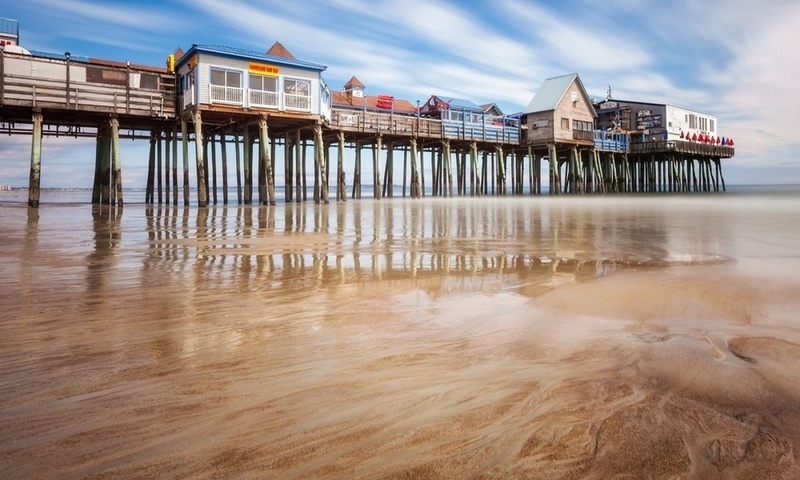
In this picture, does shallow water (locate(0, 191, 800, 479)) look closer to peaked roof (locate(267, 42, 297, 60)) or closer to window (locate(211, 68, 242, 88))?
window (locate(211, 68, 242, 88))

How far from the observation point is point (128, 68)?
76.2ft

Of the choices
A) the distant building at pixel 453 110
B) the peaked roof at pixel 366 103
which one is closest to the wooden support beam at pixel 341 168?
the peaked roof at pixel 366 103

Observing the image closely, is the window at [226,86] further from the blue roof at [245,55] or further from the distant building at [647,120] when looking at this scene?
the distant building at [647,120]

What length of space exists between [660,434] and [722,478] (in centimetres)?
28

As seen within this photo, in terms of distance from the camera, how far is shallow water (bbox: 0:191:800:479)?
1767 mm

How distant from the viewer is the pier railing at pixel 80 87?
20953 millimetres

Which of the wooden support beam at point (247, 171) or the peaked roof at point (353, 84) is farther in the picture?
the peaked roof at point (353, 84)

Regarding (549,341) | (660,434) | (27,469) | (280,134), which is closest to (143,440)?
(27,469)

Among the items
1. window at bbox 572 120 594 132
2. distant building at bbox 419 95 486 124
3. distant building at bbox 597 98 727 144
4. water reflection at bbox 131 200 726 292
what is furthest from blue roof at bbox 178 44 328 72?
distant building at bbox 597 98 727 144

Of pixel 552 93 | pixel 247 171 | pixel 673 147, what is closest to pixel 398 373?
pixel 247 171

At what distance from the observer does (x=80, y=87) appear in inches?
870

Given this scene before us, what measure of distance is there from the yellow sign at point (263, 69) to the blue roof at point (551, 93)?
26.1m

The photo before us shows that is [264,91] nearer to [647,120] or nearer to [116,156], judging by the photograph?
[116,156]

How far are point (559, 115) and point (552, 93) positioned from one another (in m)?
2.31
